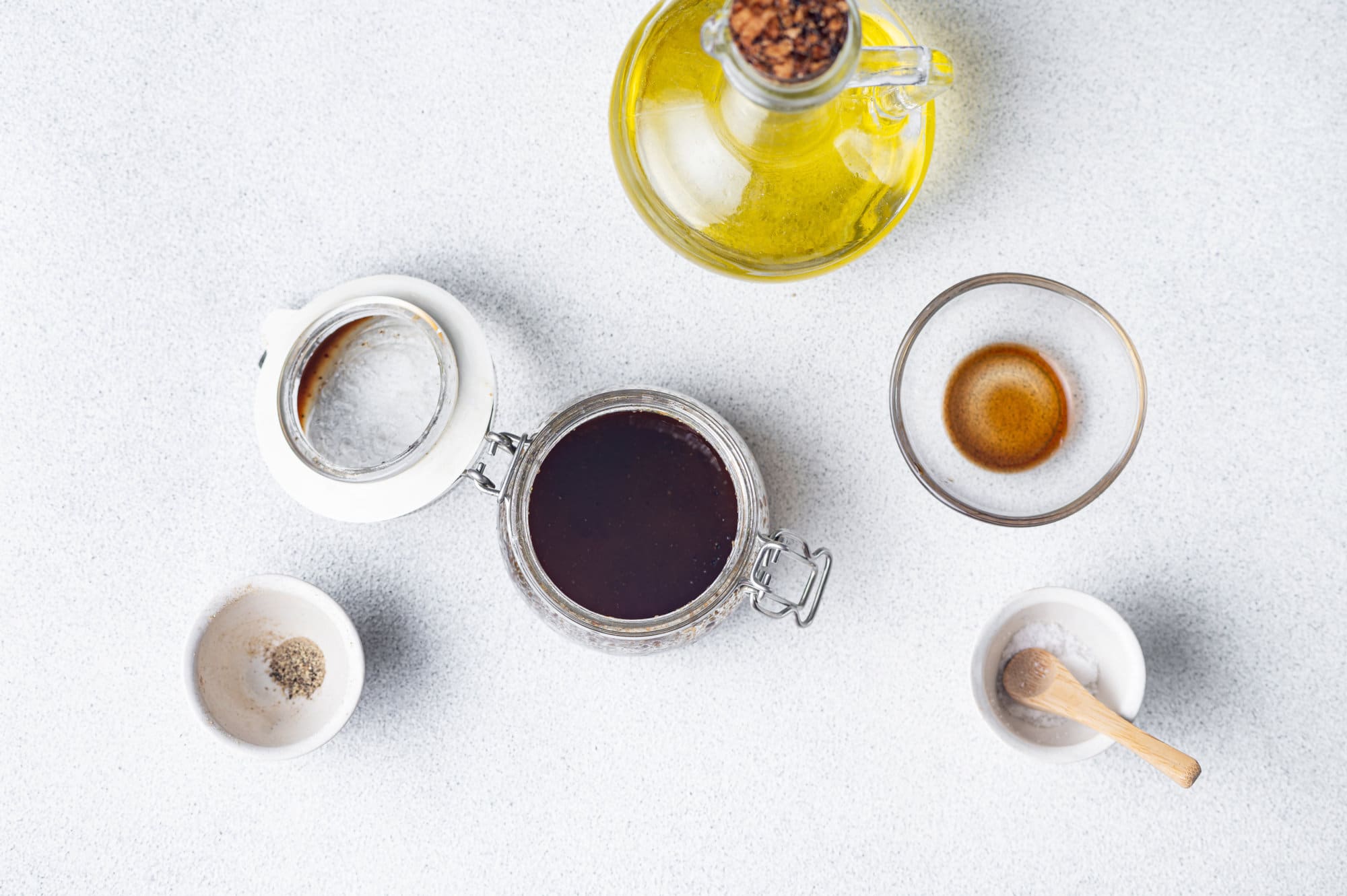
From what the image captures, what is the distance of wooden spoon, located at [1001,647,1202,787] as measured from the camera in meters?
0.76

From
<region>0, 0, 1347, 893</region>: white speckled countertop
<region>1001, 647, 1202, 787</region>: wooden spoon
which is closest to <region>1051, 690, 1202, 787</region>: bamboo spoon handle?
<region>1001, 647, 1202, 787</region>: wooden spoon

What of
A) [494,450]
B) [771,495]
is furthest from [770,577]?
[494,450]

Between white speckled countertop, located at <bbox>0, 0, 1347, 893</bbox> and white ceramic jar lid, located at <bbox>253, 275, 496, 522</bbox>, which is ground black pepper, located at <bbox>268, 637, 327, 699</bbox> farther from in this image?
white ceramic jar lid, located at <bbox>253, 275, 496, 522</bbox>

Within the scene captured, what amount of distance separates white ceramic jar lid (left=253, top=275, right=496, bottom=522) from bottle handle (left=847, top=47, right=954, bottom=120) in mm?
386

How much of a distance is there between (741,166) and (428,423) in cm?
36

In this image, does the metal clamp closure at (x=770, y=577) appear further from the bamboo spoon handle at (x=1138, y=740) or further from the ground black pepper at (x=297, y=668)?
the ground black pepper at (x=297, y=668)

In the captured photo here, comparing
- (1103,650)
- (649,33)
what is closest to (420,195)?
(649,33)

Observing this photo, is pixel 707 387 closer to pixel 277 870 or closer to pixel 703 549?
pixel 703 549

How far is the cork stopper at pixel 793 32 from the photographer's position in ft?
1.85

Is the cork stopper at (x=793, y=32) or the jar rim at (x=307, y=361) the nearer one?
the cork stopper at (x=793, y=32)

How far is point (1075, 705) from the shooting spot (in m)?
0.79

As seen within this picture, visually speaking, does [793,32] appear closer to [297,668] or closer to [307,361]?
[307,361]

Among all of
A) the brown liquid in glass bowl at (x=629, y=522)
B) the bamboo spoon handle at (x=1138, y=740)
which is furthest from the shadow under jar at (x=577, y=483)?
the bamboo spoon handle at (x=1138, y=740)

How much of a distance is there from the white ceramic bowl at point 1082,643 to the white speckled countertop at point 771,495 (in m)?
0.04
